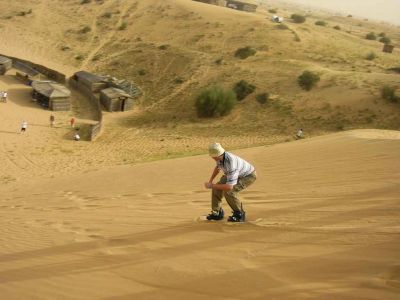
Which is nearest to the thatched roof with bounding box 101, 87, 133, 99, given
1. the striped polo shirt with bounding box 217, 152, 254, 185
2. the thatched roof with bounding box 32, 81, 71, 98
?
the thatched roof with bounding box 32, 81, 71, 98

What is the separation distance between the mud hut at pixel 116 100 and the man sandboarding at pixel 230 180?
802 inches

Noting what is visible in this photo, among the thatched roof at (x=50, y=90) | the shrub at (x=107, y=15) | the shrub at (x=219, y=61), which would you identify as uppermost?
the shrub at (x=107, y=15)

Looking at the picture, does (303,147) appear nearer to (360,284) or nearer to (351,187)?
(351,187)

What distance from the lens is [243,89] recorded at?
80.6 ft

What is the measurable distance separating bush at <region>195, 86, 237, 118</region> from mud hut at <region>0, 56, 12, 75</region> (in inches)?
619

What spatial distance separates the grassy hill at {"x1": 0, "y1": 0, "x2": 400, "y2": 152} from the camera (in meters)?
21.1

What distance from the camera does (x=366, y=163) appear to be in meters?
8.39

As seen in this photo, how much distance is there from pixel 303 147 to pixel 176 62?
71.8ft

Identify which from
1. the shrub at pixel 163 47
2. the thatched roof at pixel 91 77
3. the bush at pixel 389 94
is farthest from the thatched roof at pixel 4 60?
the bush at pixel 389 94

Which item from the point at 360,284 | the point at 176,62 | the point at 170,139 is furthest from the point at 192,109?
the point at 360,284

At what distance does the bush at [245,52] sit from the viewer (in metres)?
30.2

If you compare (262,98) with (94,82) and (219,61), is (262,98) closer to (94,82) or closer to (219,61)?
(219,61)

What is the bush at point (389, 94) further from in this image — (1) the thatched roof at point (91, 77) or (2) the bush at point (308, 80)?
(1) the thatched roof at point (91, 77)

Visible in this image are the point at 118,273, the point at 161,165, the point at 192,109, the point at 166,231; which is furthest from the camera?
the point at 192,109
